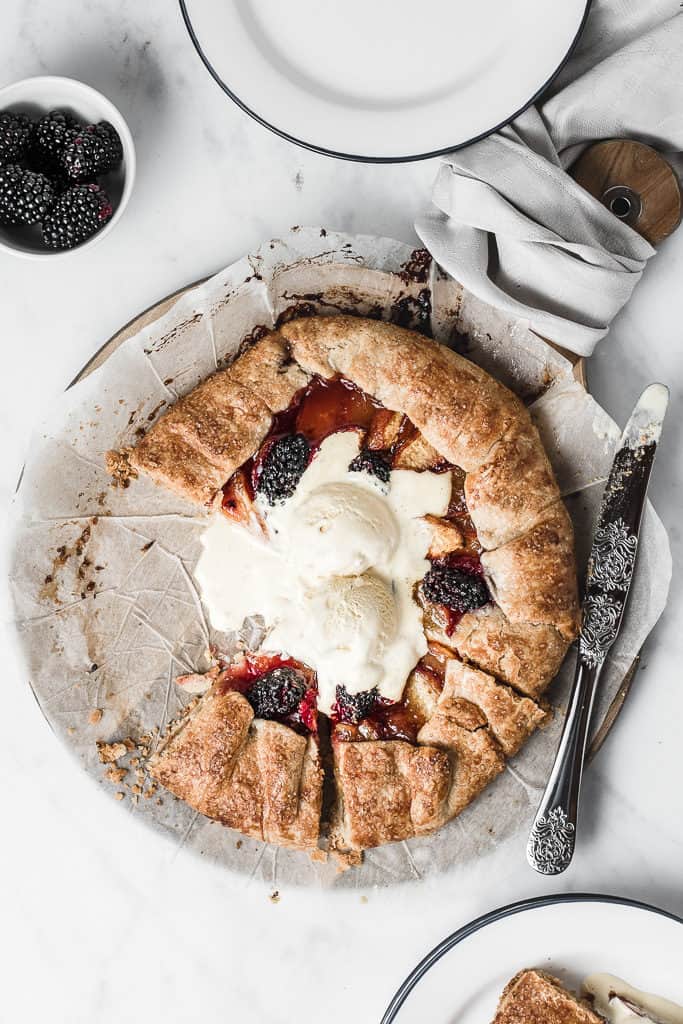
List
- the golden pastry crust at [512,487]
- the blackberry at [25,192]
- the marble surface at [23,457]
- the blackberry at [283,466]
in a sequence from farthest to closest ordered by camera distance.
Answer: the marble surface at [23,457]
the blackberry at [283,466]
the golden pastry crust at [512,487]
the blackberry at [25,192]

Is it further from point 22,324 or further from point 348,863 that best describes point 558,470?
point 22,324

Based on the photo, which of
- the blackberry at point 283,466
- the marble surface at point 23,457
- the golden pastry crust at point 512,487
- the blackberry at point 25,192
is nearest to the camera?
the blackberry at point 25,192

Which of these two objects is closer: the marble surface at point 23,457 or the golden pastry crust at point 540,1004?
the golden pastry crust at point 540,1004

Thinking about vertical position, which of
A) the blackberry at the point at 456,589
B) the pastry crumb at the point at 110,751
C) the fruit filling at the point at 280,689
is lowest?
the pastry crumb at the point at 110,751

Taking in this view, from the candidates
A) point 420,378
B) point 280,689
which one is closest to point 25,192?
point 420,378

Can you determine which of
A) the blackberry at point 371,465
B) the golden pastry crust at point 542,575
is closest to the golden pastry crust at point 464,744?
the golden pastry crust at point 542,575

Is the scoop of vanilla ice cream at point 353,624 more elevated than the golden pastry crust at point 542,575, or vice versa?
the golden pastry crust at point 542,575

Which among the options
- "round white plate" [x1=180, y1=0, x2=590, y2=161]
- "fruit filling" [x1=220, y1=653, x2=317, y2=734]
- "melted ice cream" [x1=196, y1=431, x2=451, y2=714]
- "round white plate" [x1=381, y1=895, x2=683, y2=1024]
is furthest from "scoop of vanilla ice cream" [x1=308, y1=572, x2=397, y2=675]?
"round white plate" [x1=180, y1=0, x2=590, y2=161]

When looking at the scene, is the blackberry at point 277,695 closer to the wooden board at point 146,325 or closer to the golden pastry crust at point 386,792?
the golden pastry crust at point 386,792
